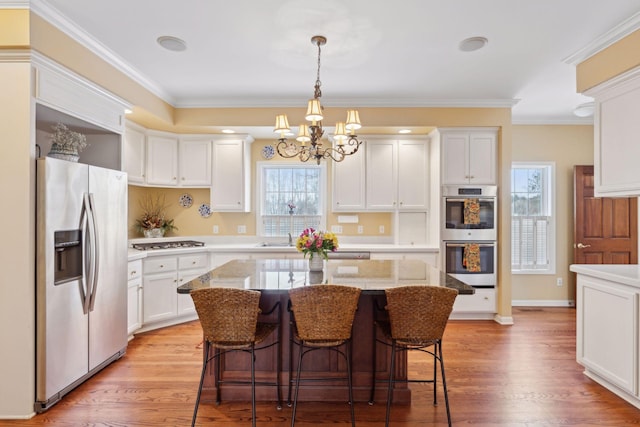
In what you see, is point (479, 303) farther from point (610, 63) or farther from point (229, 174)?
point (229, 174)

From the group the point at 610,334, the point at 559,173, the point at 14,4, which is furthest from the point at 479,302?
the point at 14,4

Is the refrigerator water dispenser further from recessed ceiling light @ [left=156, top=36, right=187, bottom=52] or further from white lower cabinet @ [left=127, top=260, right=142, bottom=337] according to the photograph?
recessed ceiling light @ [left=156, top=36, right=187, bottom=52]

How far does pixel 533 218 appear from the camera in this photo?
5516 mm

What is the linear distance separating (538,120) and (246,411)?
536cm

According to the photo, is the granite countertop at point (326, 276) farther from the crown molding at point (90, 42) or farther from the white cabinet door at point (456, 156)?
the crown molding at point (90, 42)

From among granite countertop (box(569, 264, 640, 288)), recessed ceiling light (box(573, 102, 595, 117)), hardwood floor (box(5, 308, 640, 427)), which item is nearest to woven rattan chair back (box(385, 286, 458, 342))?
hardwood floor (box(5, 308, 640, 427))

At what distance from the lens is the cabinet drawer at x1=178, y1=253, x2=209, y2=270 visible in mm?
4561

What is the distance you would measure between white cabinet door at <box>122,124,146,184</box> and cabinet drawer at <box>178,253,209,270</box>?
108cm

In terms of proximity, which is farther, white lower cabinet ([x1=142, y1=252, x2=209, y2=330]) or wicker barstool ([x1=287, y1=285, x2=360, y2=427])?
white lower cabinet ([x1=142, y1=252, x2=209, y2=330])

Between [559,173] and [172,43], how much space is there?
5.30 metres

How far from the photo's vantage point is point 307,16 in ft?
8.80

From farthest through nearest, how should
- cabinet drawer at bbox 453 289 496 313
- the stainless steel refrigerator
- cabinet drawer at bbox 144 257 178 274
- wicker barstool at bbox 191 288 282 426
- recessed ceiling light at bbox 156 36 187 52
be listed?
cabinet drawer at bbox 453 289 496 313 → cabinet drawer at bbox 144 257 178 274 → recessed ceiling light at bbox 156 36 187 52 → the stainless steel refrigerator → wicker barstool at bbox 191 288 282 426

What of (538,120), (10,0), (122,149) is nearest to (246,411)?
(122,149)

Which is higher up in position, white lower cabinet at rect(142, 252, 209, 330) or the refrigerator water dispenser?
the refrigerator water dispenser
